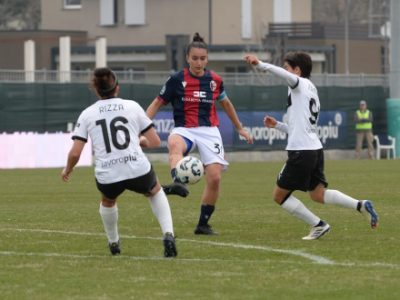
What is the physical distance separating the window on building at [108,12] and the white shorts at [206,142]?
5253 cm

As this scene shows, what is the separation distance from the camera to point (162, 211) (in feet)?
35.8

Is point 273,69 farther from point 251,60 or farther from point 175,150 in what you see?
point 175,150

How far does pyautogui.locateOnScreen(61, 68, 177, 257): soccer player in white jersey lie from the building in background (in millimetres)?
49000

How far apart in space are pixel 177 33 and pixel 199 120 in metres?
50.1

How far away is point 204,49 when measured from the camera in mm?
13094

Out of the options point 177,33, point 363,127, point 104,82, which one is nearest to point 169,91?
point 104,82

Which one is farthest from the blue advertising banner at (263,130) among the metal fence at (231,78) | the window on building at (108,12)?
the window on building at (108,12)

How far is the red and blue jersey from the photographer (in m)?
13.4

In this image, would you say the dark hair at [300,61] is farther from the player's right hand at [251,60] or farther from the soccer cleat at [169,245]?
the soccer cleat at [169,245]

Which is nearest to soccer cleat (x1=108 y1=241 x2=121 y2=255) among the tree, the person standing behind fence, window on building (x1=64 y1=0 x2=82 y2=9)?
the person standing behind fence

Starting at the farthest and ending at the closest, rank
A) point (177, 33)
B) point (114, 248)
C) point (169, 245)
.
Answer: point (177, 33) → point (114, 248) → point (169, 245)

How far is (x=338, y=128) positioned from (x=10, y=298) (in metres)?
31.8

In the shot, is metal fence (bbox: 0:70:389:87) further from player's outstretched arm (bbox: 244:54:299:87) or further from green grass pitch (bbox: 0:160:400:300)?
player's outstretched arm (bbox: 244:54:299:87)

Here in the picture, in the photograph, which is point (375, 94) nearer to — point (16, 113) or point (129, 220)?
point (16, 113)
